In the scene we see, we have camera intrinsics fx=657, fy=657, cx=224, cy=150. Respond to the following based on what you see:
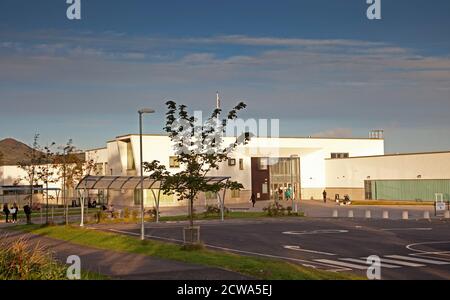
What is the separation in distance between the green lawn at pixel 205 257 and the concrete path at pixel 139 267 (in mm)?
→ 608

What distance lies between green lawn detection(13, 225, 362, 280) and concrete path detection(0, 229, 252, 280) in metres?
0.61

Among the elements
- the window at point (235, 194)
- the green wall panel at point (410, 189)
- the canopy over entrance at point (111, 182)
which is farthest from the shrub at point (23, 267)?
the window at point (235, 194)

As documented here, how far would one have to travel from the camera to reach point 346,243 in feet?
95.2

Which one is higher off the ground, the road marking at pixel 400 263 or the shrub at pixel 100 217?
the shrub at pixel 100 217

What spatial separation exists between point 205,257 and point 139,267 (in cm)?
269

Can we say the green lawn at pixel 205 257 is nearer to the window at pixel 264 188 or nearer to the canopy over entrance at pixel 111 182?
the canopy over entrance at pixel 111 182

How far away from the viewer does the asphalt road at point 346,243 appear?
2116 centimetres

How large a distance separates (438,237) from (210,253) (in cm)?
1410

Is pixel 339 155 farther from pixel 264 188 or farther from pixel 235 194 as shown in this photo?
pixel 235 194

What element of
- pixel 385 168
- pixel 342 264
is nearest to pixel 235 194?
pixel 385 168

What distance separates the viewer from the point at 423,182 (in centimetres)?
7062

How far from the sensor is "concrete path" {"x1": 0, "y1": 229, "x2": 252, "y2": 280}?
1730 centimetres
